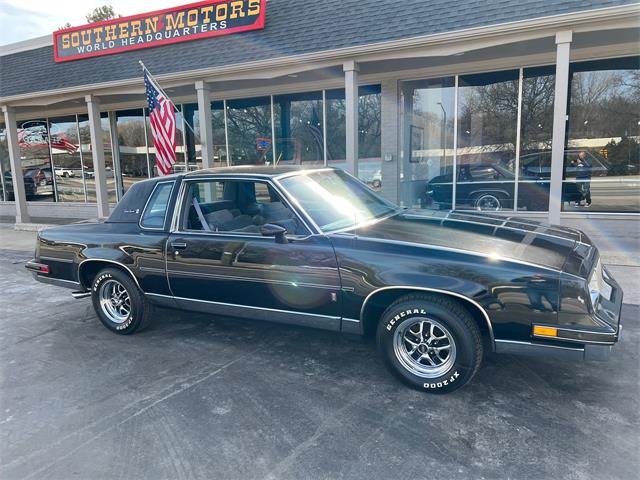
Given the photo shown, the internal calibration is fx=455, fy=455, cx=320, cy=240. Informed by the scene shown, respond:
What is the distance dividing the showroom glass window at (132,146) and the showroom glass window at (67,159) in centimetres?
151

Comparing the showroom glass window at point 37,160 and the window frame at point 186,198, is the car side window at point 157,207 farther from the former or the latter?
the showroom glass window at point 37,160

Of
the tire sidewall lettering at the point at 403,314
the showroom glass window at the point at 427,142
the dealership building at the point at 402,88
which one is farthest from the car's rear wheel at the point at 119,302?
the showroom glass window at the point at 427,142

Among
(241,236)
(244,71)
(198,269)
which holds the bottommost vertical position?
(198,269)

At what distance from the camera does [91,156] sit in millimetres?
14289

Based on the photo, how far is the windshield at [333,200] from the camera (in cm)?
389

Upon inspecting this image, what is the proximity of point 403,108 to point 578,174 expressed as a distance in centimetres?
368

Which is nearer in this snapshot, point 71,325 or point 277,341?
point 277,341

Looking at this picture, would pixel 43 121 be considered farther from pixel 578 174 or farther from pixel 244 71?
pixel 578 174

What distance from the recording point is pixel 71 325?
5.17 meters

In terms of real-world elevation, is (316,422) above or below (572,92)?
below

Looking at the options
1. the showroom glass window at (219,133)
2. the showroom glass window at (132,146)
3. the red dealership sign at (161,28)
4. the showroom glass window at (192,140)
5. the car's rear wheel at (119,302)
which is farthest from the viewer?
the showroom glass window at (132,146)

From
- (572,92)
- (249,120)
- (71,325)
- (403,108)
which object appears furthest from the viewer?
(249,120)

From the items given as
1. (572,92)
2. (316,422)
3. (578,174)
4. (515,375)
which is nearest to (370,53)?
(572,92)

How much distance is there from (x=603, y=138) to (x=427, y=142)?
3.32 m
